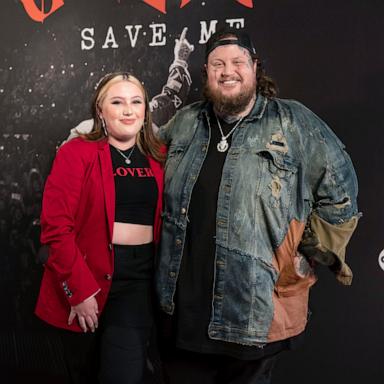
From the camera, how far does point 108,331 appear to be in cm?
197

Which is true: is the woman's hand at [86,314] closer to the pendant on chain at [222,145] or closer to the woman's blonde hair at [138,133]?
the woman's blonde hair at [138,133]

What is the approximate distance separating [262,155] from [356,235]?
2.53 feet

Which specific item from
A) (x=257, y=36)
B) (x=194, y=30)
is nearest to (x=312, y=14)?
(x=257, y=36)

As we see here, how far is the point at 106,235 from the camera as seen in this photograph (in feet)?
6.25

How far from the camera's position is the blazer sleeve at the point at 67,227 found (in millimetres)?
1825

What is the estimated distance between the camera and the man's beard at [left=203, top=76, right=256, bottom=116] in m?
1.87

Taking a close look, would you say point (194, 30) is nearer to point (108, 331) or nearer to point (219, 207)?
point (219, 207)

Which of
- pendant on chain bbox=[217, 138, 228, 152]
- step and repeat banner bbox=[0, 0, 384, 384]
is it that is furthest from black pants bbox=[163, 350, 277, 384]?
pendant on chain bbox=[217, 138, 228, 152]

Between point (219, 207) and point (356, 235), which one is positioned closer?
point (219, 207)

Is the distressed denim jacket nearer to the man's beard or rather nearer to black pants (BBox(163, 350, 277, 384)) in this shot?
the man's beard

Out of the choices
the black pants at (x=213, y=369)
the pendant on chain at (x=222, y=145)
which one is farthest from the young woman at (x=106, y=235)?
the pendant on chain at (x=222, y=145)

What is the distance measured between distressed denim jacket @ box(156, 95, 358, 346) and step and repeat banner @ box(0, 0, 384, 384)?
444 millimetres

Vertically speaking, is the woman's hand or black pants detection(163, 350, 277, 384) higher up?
the woman's hand

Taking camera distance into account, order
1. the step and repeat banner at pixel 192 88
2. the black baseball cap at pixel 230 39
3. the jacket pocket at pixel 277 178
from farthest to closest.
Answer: the step and repeat banner at pixel 192 88, the black baseball cap at pixel 230 39, the jacket pocket at pixel 277 178
